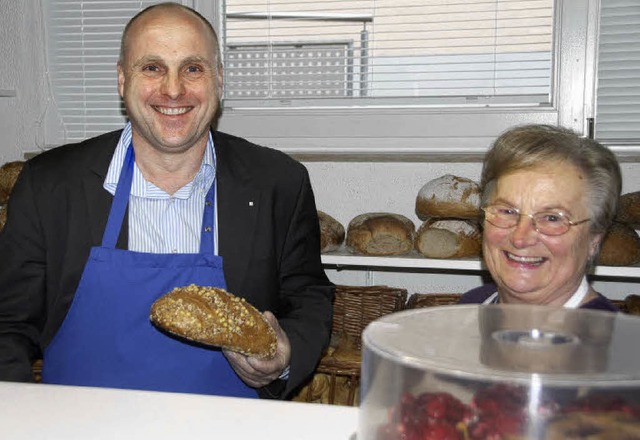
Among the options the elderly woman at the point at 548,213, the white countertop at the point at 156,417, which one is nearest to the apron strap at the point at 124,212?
the white countertop at the point at 156,417

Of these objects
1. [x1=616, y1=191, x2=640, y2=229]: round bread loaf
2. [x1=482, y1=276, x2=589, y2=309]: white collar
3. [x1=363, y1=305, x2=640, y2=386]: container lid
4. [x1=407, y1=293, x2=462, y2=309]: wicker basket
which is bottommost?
[x1=407, y1=293, x2=462, y2=309]: wicker basket

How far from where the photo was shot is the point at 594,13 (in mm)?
2764

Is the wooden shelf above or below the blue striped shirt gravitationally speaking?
below

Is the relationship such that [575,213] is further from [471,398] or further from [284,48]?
[284,48]

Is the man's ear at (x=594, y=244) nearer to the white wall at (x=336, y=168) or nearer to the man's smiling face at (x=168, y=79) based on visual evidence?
the man's smiling face at (x=168, y=79)

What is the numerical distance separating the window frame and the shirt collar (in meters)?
1.26

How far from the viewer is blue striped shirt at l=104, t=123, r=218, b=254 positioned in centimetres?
168

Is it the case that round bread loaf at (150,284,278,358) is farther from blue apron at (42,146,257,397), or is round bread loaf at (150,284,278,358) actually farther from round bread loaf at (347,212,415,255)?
round bread loaf at (347,212,415,255)

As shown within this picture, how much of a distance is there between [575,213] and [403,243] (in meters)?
1.34

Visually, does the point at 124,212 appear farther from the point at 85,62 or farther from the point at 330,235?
the point at 85,62

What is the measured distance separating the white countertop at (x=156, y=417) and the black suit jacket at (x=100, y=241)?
A: 461 millimetres

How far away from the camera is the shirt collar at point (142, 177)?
1694 mm

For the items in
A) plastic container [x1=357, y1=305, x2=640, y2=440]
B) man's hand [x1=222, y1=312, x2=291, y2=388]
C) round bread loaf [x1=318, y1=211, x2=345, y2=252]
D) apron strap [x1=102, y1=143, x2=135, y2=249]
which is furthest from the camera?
round bread loaf [x1=318, y1=211, x2=345, y2=252]

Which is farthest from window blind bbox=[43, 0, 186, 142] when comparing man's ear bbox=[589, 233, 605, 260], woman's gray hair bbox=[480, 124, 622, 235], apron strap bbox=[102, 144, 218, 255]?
man's ear bbox=[589, 233, 605, 260]
